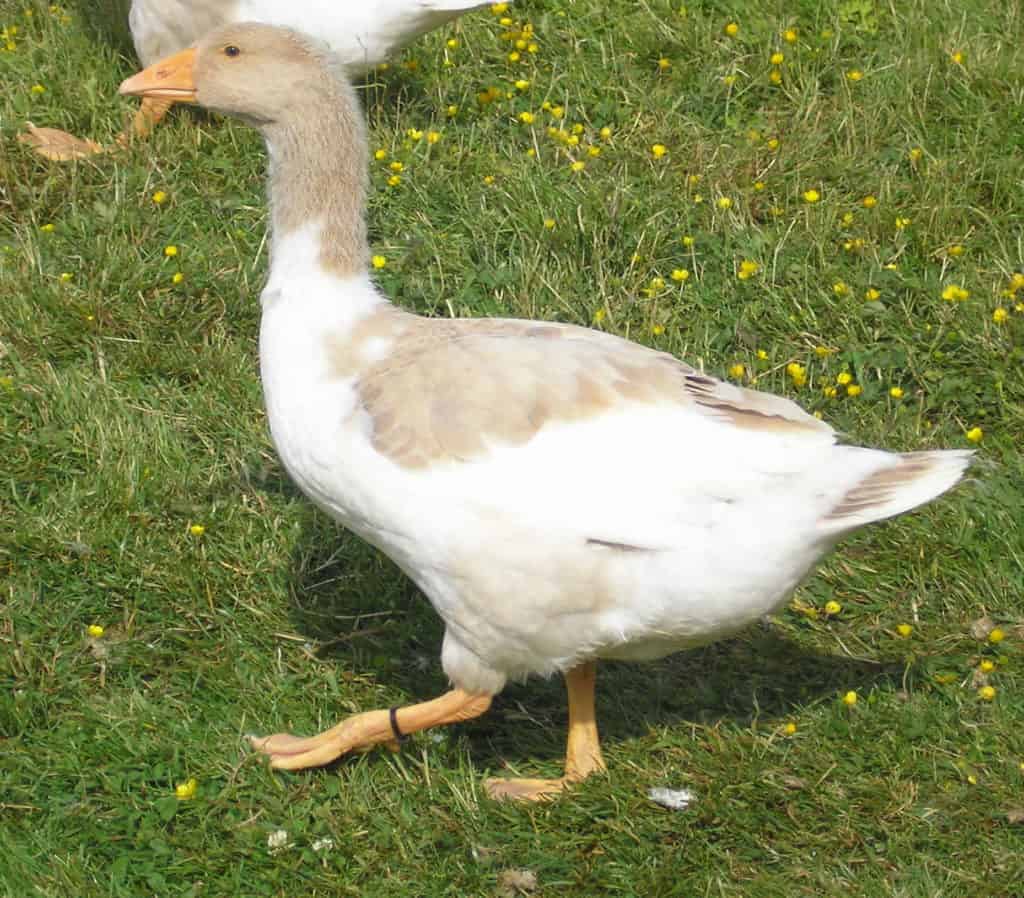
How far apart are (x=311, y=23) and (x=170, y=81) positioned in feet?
6.17

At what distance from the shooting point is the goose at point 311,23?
606 cm

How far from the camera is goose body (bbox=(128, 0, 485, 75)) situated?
6.07 metres

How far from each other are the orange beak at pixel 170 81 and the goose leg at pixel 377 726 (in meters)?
1.80

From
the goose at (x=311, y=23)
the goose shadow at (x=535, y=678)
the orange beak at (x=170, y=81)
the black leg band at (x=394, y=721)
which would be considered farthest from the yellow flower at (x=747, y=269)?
the black leg band at (x=394, y=721)

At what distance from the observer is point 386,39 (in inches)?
243

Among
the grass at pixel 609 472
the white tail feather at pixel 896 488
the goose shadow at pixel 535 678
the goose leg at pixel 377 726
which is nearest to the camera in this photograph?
the white tail feather at pixel 896 488

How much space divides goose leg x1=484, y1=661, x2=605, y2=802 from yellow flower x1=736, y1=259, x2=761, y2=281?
179cm

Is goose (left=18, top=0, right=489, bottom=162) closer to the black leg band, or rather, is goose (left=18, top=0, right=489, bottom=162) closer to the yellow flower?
the yellow flower

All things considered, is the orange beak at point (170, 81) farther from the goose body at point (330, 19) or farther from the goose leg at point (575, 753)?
the goose leg at point (575, 753)

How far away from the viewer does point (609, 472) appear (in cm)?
366

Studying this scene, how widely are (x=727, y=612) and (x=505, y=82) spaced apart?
11.2 ft

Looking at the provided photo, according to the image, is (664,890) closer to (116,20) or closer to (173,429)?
(173,429)

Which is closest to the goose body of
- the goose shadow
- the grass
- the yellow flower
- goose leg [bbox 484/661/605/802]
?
the grass

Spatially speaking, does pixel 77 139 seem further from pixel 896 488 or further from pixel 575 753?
pixel 896 488
